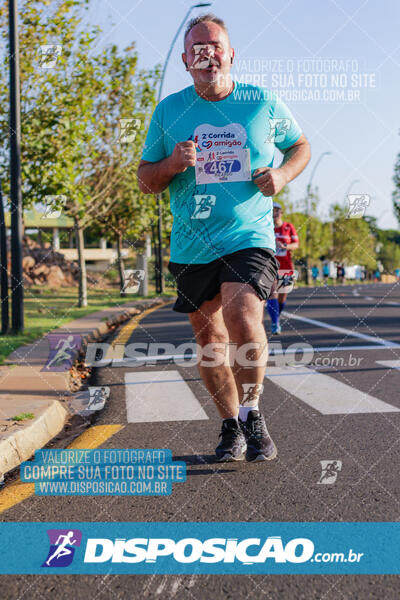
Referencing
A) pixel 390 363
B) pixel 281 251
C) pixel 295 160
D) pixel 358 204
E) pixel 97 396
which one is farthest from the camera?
pixel 281 251

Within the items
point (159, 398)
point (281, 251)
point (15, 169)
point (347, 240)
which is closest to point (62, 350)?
point (159, 398)

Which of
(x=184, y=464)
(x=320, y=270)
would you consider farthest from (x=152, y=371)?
(x=320, y=270)

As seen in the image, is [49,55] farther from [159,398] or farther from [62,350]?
[159,398]

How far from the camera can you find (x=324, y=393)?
18.3 feet

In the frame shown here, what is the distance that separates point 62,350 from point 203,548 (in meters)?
6.11

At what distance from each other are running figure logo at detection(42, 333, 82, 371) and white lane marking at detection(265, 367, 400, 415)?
82.2 inches

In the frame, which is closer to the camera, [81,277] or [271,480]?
[271,480]

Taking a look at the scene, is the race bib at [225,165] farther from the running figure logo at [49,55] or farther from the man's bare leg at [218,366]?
the running figure logo at [49,55]

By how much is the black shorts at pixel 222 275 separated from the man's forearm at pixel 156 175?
41cm

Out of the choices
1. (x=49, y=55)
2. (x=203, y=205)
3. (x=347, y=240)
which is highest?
(x=49, y=55)

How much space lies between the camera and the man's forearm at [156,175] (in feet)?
11.5

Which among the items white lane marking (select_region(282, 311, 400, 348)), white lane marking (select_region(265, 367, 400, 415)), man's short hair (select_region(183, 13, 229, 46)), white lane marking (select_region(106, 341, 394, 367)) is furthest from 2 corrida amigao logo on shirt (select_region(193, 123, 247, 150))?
white lane marking (select_region(282, 311, 400, 348))

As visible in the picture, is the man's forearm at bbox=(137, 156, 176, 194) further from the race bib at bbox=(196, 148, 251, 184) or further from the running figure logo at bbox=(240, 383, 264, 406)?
the running figure logo at bbox=(240, 383, 264, 406)

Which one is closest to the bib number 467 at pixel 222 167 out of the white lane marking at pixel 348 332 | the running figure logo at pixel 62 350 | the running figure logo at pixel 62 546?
the running figure logo at pixel 62 546
